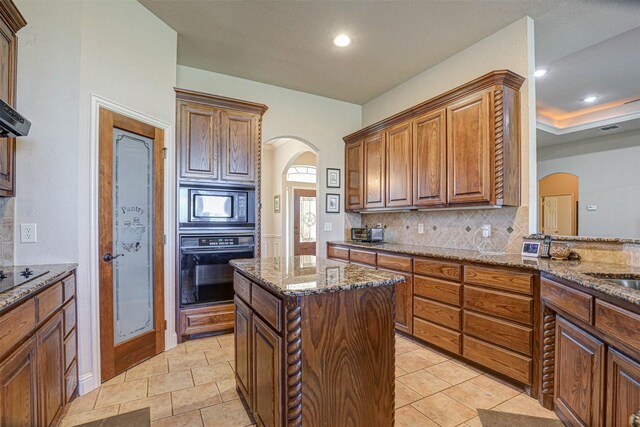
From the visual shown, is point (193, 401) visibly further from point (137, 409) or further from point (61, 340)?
point (61, 340)

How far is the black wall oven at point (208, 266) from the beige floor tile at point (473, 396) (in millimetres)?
2303

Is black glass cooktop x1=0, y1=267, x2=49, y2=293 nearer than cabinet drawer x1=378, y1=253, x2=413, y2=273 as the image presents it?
Yes

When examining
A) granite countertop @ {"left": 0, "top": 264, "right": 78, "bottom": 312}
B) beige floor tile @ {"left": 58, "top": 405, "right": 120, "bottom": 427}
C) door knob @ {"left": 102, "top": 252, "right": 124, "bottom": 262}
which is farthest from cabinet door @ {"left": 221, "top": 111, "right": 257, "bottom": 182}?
beige floor tile @ {"left": 58, "top": 405, "right": 120, "bottom": 427}

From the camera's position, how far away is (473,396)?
2227 millimetres

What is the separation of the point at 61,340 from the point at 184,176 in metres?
1.75

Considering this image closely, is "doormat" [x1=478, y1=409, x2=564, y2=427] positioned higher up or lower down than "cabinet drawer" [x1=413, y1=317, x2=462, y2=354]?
lower down

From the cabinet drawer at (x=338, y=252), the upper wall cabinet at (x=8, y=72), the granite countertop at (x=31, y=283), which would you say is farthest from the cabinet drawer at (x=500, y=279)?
the upper wall cabinet at (x=8, y=72)

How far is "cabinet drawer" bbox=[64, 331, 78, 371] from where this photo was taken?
1.96m

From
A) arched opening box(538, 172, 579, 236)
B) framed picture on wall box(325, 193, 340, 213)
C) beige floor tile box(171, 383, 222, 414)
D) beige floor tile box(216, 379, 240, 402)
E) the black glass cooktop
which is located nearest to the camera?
the black glass cooktop

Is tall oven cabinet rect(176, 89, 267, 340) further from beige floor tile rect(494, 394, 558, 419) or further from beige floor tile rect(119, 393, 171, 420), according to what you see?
beige floor tile rect(494, 394, 558, 419)

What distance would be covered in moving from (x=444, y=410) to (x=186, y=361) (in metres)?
2.12

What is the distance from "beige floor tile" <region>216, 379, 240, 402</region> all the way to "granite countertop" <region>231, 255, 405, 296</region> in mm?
958

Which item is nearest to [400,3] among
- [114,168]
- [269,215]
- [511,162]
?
[511,162]

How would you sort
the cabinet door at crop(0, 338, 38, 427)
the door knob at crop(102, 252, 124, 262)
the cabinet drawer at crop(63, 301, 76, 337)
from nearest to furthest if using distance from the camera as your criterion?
the cabinet door at crop(0, 338, 38, 427) < the cabinet drawer at crop(63, 301, 76, 337) < the door knob at crop(102, 252, 124, 262)
